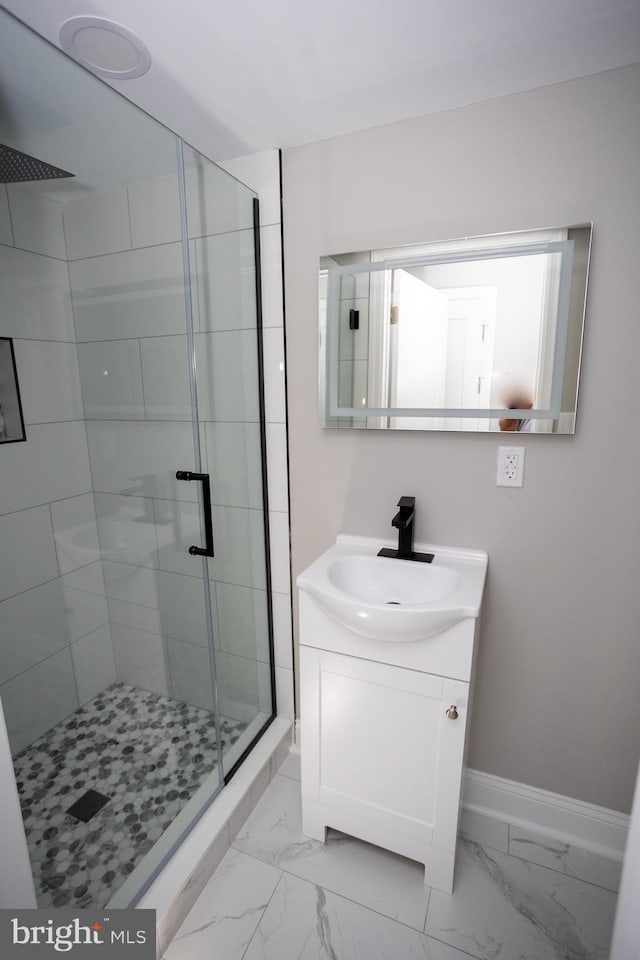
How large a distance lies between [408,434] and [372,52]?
100cm

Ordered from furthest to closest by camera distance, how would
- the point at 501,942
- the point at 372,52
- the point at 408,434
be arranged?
the point at 408,434
the point at 501,942
the point at 372,52

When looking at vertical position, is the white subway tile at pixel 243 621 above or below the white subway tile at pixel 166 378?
below

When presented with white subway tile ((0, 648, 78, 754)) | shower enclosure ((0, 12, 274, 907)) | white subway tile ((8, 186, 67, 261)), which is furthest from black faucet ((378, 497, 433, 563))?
white subway tile ((8, 186, 67, 261))

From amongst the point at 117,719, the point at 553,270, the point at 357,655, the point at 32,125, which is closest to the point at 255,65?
the point at 32,125

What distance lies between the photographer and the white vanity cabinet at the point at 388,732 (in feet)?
4.08

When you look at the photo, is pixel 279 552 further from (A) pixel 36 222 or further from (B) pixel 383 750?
(A) pixel 36 222

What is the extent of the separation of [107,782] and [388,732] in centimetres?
96

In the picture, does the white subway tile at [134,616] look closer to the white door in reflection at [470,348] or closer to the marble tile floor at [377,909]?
the marble tile floor at [377,909]

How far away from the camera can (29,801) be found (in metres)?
1.34

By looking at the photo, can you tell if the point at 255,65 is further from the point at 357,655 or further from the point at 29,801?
the point at 29,801

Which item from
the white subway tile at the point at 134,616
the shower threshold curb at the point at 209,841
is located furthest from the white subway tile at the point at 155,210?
the shower threshold curb at the point at 209,841

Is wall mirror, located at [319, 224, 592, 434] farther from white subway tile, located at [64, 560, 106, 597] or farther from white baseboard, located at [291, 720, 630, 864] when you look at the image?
white baseboard, located at [291, 720, 630, 864]

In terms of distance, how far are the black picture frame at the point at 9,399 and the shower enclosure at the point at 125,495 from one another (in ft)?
0.09

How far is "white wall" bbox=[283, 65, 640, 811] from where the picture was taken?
1239 millimetres
